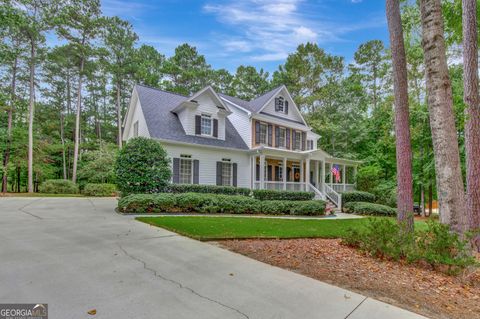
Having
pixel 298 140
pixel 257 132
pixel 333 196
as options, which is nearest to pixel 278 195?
pixel 333 196

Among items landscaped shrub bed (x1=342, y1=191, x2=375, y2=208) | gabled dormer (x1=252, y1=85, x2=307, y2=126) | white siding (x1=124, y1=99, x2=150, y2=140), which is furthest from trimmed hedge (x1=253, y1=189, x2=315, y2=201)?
white siding (x1=124, y1=99, x2=150, y2=140)

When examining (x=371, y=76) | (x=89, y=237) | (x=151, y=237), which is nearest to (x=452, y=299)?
(x=151, y=237)

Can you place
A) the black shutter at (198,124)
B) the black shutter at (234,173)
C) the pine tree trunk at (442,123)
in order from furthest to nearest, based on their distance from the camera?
1. the black shutter at (234,173)
2. the black shutter at (198,124)
3. the pine tree trunk at (442,123)

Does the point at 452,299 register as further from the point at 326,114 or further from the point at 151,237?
the point at 326,114

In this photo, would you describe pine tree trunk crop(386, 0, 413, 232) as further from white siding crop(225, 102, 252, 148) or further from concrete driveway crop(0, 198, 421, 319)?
white siding crop(225, 102, 252, 148)

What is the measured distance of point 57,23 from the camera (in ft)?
65.6

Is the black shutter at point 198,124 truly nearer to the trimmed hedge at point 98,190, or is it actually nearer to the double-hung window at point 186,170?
the double-hung window at point 186,170

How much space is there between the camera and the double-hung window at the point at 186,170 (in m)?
13.9

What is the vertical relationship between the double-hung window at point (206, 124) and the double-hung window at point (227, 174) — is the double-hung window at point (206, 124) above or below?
above

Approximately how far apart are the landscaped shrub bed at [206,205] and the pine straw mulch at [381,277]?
5.12m

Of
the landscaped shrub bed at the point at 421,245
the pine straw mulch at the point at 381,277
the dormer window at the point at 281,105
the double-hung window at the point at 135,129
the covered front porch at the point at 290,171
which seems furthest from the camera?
the dormer window at the point at 281,105

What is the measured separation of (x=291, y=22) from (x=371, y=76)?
2003 cm

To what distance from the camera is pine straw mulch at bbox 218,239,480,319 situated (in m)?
3.23

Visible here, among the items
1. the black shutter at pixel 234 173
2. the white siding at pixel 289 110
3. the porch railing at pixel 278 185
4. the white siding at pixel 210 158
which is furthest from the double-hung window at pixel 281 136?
the black shutter at pixel 234 173
